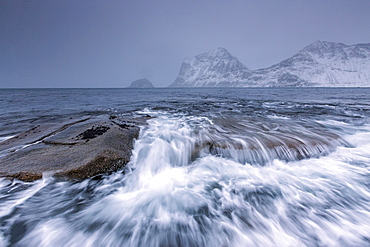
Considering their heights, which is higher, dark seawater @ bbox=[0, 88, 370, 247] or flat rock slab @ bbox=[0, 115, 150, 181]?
flat rock slab @ bbox=[0, 115, 150, 181]

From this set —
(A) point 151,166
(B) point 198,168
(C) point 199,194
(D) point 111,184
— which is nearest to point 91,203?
(D) point 111,184

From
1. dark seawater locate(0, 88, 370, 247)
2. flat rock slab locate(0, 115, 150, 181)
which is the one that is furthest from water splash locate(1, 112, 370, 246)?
flat rock slab locate(0, 115, 150, 181)

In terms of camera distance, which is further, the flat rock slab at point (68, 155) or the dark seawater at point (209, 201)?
the flat rock slab at point (68, 155)

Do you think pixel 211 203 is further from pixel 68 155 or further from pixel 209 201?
pixel 68 155

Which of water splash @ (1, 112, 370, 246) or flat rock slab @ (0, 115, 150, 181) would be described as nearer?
water splash @ (1, 112, 370, 246)

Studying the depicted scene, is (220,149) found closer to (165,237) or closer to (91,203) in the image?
(165,237)

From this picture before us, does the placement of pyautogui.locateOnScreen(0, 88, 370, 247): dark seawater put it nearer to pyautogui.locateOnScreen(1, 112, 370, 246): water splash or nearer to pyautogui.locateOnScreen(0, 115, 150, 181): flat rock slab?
pyautogui.locateOnScreen(1, 112, 370, 246): water splash

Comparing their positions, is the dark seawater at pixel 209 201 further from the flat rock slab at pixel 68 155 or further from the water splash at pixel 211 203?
the flat rock slab at pixel 68 155

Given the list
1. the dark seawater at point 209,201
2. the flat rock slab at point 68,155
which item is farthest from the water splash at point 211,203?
the flat rock slab at point 68,155

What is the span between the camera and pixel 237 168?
368 cm

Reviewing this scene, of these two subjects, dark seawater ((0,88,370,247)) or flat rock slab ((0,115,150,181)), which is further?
flat rock slab ((0,115,150,181))

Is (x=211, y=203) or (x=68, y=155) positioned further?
(x=68, y=155)

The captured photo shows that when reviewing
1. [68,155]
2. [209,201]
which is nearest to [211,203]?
[209,201]

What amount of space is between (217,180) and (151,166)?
5.52 feet
